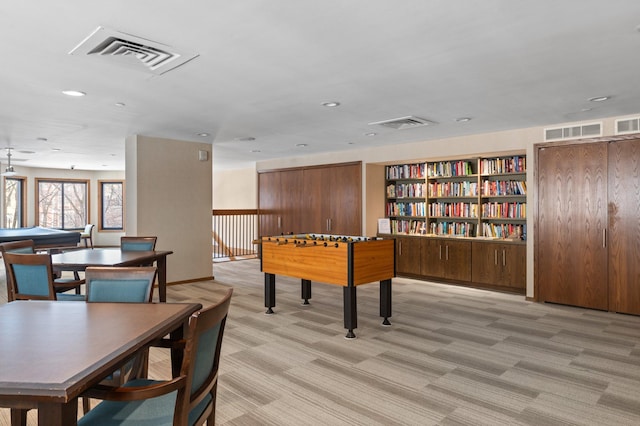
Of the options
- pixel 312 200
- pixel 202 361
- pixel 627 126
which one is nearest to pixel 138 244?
pixel 202 361

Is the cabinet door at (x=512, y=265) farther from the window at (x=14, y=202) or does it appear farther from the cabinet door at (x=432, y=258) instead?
the window at (x=14, y=202)

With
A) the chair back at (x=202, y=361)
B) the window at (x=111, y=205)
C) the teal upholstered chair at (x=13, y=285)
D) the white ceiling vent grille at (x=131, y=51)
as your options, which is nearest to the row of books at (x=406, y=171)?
the white ceiling vent grille at (x=131, y=51)

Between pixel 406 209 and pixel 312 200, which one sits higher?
pixel 312 200

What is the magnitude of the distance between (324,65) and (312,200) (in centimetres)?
568

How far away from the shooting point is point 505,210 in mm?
6566

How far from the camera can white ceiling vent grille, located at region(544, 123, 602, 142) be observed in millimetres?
5184

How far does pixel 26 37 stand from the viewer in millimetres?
2693

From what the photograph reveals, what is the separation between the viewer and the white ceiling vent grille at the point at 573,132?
5.18 metres

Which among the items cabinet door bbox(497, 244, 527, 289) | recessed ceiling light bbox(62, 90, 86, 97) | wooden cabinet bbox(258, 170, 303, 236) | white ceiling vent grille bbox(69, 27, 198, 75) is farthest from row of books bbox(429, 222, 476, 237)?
recessed ceiling light bbox(62, 90, 86, 97)

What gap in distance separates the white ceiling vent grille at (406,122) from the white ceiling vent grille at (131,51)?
2910 millimetres

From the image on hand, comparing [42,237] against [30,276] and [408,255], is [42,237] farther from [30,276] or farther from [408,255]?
[408,255]

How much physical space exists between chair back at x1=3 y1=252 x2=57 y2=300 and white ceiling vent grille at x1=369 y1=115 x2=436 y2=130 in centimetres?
394

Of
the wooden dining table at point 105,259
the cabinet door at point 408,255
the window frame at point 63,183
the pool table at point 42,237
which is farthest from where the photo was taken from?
the window frame at point 63,183

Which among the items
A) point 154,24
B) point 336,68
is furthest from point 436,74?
point 154,24
